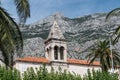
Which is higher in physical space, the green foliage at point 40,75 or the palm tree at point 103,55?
the palm tree at point 103,55

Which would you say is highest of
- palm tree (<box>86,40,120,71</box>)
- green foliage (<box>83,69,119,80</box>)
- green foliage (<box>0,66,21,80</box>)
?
palm tree (<box>86,40,120,71</box>)

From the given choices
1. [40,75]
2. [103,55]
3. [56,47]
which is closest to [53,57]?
[56,47]

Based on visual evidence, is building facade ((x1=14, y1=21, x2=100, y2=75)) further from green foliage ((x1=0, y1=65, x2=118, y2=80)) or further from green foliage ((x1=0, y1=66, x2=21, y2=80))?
green foliage ((x1=0, y1=66, x2=21, y2=80))

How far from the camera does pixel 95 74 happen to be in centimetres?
2970

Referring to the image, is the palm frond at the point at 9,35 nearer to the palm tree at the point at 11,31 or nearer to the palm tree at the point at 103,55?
the palm tree at the point at 11,31

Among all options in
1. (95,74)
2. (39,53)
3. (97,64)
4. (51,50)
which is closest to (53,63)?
(51,50)

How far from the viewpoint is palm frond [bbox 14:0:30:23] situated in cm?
2381

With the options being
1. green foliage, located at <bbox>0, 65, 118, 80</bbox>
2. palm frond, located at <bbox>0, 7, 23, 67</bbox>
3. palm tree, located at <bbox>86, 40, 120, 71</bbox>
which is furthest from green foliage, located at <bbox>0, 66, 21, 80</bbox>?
palm tree, located at <bbox>86, 40, 120, 71</bbox>

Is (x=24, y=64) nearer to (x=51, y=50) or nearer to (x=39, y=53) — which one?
(x=51, y=50)

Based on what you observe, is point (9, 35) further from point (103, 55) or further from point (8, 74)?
point (103, 55)

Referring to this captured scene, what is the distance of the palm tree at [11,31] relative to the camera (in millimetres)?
24062

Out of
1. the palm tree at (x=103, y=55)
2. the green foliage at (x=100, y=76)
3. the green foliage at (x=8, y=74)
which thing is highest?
the palm tree at (x=103, y=55)

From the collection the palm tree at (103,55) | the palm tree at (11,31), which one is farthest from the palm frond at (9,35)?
the palm tree at (103,55)

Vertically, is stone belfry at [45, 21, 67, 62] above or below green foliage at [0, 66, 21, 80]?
above
